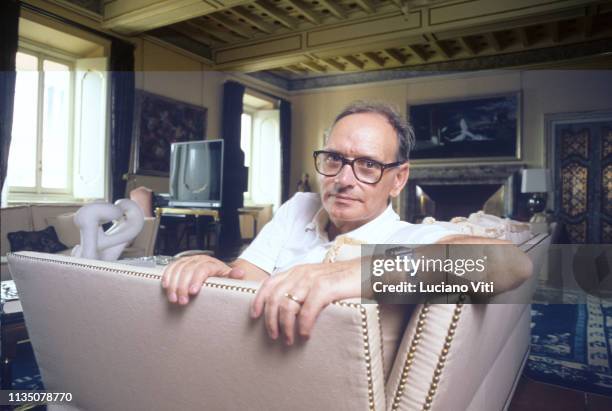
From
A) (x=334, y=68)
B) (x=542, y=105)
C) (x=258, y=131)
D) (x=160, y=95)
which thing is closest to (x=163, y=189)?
(x=160, y=95)

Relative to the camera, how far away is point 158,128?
5.45m

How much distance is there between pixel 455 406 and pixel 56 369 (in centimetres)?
86

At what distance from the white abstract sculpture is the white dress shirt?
0.80 metres

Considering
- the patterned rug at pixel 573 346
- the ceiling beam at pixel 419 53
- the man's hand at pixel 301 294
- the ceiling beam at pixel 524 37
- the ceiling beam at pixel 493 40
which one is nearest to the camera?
the man's hand at pixel 301 294

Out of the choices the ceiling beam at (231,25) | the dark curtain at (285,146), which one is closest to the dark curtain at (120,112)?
the ceiling beam at (231,25)

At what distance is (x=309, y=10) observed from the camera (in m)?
5.07

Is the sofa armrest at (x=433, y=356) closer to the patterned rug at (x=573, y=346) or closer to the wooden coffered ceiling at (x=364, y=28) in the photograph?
the patterned rug at (x=573, y=346)

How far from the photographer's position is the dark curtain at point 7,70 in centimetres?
388

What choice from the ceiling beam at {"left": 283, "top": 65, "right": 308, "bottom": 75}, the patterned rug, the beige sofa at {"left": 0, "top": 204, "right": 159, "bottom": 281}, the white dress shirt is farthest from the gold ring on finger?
the ceiling beam at {"left": 283, "top": 65, "right": 308, "bottom": 75}

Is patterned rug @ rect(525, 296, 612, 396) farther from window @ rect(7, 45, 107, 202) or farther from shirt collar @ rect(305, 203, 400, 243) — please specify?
window @ rect(7, 45, 107, 202)

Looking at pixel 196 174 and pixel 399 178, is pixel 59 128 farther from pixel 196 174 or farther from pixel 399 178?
pixel 399 178

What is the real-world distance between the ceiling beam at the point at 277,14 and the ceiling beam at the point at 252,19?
0.24 metres

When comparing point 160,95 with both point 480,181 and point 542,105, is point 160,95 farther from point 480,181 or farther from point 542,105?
point 542,105

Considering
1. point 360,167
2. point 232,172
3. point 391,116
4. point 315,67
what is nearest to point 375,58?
point 315,67
